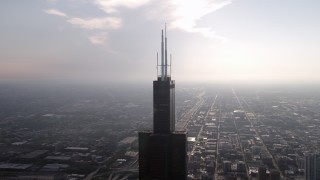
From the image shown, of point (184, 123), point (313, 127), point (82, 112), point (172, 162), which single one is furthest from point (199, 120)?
point (172, 162)

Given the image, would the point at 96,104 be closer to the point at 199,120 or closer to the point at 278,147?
the point at 199,120

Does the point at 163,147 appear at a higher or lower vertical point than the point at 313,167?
higher

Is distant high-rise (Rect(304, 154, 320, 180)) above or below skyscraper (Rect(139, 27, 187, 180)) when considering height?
below

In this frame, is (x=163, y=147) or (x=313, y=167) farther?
(x=313, y=167)

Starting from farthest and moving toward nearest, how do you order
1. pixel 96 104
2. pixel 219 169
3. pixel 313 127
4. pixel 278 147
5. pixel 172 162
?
pixel 96 104 < pixel 313 127 < pixel 278 147 < pixel 219 169 < pixel 172 162
